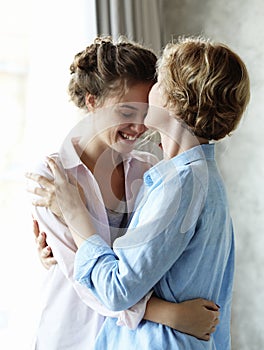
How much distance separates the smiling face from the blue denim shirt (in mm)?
260

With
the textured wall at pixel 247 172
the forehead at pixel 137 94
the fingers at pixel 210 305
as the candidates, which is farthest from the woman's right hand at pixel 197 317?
the textured wall at pixel 247 172

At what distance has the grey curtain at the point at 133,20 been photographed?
8.32ft

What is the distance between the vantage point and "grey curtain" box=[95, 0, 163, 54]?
2.54m

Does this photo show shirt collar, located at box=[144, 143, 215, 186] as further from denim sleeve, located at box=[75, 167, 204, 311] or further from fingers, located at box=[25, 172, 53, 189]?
fingers, located at box=[25, 172, 53, 189]

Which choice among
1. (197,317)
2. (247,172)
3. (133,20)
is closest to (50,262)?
(197,317)

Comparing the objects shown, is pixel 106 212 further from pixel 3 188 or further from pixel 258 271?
pixel 258 271

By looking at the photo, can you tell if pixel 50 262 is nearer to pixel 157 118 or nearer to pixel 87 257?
pixel 87 257

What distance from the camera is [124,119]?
1659 millimetres

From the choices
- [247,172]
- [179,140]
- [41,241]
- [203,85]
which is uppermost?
[203,85]

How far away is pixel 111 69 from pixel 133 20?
3.40 ft

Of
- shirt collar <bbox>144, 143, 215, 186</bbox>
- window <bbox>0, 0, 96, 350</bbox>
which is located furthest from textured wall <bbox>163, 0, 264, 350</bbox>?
shirt collar <bbox>144, 143, 215, 186</bbox>

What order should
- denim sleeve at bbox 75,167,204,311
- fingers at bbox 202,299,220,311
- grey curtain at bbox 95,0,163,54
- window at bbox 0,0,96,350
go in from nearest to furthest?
1. denim sleeve at bbox 75,167,204,311
2. fingers at bbox 202,299,220,311
3. window at bbox 0,0,96,350
4. grey curtain at bbox 95,0,163,54

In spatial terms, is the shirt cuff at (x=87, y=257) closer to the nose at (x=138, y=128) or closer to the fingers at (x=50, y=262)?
the fingers at (x=50, y=262)

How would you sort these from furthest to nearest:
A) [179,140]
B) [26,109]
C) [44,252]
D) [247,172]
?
[247,172]
[26,109]
[44,252]
[179,140]
